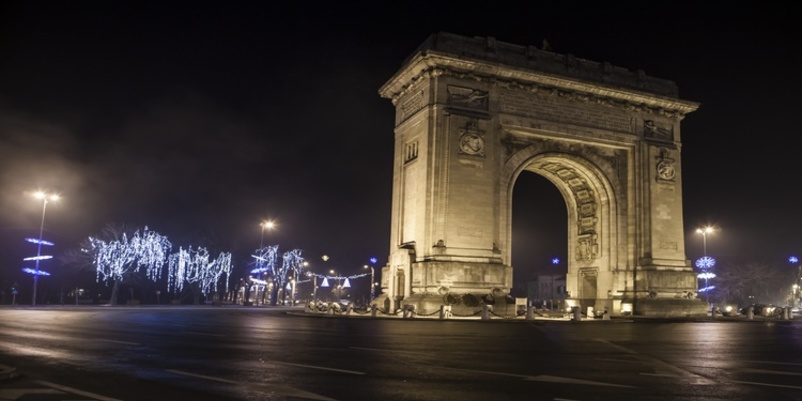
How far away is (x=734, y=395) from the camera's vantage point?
8.85 metres

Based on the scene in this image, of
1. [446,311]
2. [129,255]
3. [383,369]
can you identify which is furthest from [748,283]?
[383,369]

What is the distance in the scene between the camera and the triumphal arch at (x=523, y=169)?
37.9 m

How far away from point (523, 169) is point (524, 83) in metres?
5.56

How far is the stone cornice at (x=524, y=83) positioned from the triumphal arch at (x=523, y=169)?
3.3 inches

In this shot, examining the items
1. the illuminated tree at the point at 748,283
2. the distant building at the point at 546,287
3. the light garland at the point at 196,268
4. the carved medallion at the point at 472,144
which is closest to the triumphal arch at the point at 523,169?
the carved medallion at the point at 472,144

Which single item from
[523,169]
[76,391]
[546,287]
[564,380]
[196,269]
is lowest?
[76,391]

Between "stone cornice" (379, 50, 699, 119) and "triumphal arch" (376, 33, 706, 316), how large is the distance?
0.08 metres

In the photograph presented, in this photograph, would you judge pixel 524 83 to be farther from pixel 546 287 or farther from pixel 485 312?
pixel 546 287

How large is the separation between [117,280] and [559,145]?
138ft

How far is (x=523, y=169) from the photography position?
43.0 meters

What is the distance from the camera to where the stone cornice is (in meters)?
38.7

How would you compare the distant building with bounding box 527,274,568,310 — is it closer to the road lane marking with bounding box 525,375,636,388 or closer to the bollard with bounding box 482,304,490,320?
the bollard with bounding box 482,304,490,320

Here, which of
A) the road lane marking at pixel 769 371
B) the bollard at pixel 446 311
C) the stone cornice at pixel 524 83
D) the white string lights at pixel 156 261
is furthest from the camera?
the white string lights at pixel 156 261

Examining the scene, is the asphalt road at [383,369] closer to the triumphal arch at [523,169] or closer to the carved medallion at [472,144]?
the triumphal arch at [523,169]
